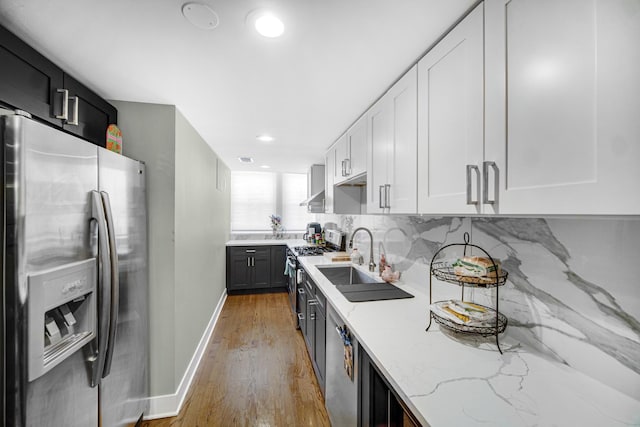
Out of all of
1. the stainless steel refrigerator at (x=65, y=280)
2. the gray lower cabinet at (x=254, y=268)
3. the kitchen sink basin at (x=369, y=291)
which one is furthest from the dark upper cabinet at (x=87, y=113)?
the gray lower cabinet at (x=254, y=268)

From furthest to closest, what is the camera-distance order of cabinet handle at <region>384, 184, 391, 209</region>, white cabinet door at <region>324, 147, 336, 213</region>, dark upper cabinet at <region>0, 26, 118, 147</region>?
white cabinet door at <region>324, 147, 336, 213</region> < cabinet handle at <region>384, 184, 391, 209</region> < dark upper cabinet at <region>0, 26, 118, 147</region>

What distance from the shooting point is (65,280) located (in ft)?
3.50

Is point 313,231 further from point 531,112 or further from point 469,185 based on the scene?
point 531,112

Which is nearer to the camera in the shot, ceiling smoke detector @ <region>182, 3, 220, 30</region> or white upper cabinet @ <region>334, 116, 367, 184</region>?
ceiling smoke detector @ <region>182, 3, 220, 30</region>

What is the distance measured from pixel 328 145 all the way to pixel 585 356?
8.82ft

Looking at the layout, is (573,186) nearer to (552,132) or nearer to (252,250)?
(552,132)

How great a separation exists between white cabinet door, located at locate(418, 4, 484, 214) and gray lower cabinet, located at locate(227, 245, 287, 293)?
12.2 ft

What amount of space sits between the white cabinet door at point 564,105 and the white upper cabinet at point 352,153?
117cm

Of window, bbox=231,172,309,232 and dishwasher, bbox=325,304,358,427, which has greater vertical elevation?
window, bbox=231,172,309,232

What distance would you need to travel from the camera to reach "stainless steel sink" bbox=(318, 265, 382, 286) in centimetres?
256

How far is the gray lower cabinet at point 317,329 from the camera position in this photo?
1.92 m

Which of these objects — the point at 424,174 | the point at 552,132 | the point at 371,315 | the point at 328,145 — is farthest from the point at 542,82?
the point at 328,145

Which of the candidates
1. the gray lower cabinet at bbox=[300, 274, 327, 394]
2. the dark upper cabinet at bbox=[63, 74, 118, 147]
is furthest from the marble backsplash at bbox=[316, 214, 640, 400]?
the dark upper cabinet at bbox=[63, 74, 118, 147]

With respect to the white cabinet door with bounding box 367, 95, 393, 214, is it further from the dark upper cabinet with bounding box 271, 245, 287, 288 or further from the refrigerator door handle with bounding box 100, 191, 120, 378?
the dark upper cabinet with bounding box 271, 245, 287, 288
